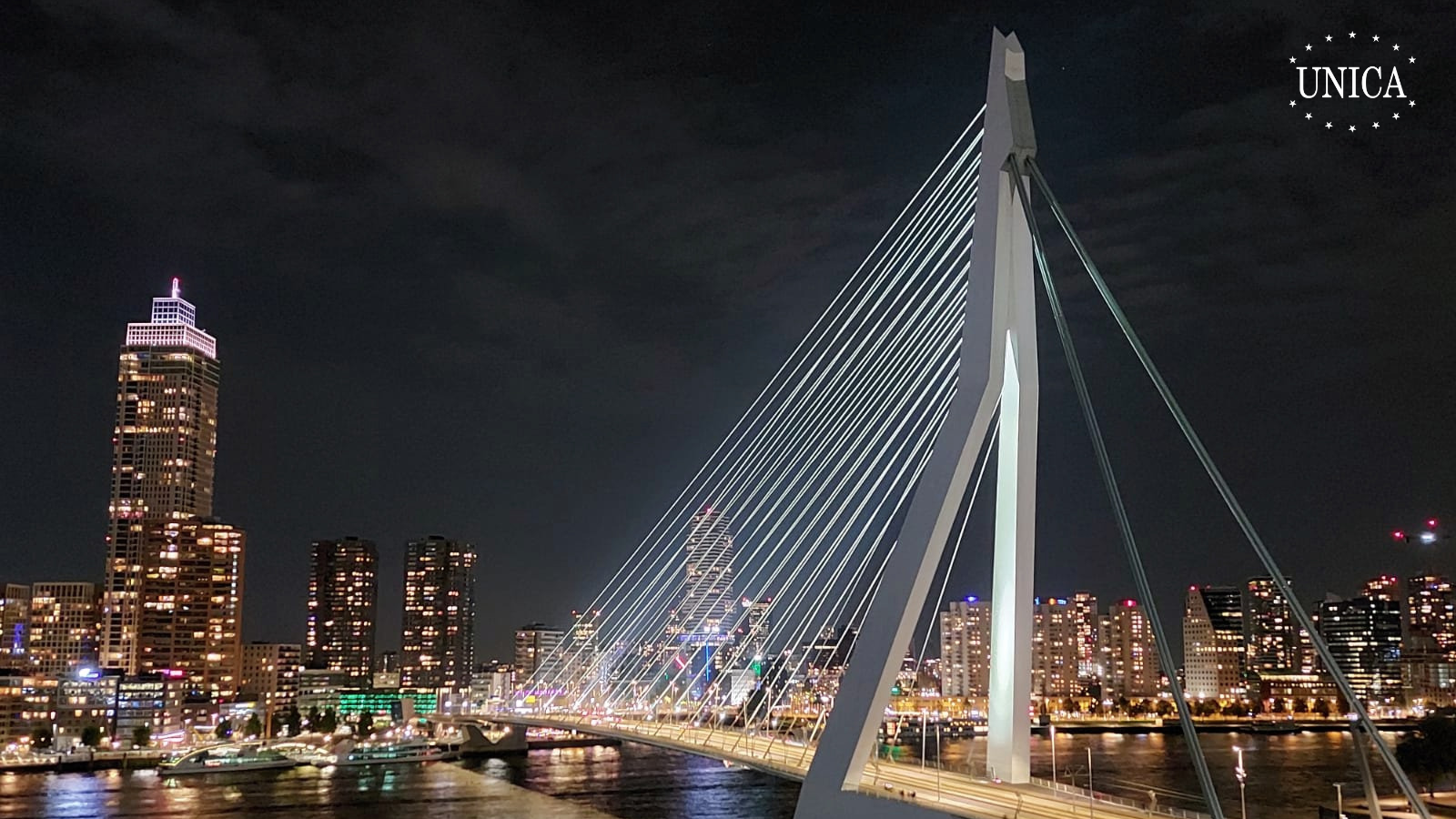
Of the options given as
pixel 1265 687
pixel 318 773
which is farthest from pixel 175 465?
pixel 1265 687

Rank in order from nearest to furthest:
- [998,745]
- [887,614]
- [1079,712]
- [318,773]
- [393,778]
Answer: [887,614] → [998,745] → [393,778] → [318,773] → [1079,712]

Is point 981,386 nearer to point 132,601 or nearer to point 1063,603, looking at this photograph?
point 132,601

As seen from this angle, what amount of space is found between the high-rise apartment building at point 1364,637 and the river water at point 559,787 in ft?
170

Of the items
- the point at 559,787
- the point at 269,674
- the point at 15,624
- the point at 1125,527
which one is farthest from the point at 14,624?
the point at 1125,527

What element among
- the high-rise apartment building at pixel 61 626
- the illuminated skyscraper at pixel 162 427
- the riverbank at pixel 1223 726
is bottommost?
the riverbank at pixel 1223 726

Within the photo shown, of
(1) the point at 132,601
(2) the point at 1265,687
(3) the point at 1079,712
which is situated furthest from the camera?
(2) the point at 1265,687

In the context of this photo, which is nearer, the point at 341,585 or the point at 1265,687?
the point at 1265,687

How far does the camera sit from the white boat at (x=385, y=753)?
5191 centimetres

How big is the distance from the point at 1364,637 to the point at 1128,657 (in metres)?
18.0

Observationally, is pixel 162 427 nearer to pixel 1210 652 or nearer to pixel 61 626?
pixel 61 626

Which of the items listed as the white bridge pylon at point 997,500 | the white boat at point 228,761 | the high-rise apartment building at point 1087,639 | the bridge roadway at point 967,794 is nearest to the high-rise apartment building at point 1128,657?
the high-rise apartment building at point 1087,639

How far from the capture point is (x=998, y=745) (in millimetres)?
12133

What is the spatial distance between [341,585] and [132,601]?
104 ft

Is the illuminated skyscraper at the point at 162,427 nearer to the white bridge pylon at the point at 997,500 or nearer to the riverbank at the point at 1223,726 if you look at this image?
the riverbank at the point at 1223,726
